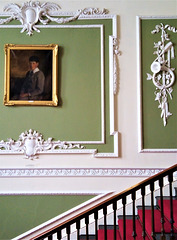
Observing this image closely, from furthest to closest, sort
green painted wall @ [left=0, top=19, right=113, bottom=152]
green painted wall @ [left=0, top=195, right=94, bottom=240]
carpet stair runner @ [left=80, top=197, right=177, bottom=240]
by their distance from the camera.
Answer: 1. green painted wall @ [left=0, top=19, right=113, bottom=152]
2. green painted wall @ [left=0, top=195, right=94, bottom=240]
3. carpet stair runner @ [left=80, top=197, right=177, bottom=240]

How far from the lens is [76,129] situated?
354 cm

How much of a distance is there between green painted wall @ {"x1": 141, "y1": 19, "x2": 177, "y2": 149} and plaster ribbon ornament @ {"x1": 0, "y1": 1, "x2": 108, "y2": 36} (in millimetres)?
762

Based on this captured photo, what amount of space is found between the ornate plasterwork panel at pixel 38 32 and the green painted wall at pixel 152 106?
0.42 m

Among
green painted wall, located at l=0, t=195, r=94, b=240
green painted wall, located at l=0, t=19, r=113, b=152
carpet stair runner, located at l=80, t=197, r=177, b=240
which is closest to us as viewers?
carpet stair runner, located at l=80, t=197, r=177, b=240

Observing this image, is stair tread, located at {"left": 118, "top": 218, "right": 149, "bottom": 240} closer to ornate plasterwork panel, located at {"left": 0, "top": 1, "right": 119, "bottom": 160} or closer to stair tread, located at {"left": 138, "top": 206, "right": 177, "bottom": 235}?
stair tread, located at {"left": 138, "top": 206, "right": 177, "bottom": 235}

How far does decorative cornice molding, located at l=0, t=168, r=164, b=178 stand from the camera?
3465 millimetres

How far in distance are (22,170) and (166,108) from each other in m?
2.23

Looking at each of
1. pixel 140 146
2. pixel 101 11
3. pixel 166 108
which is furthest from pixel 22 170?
pixel 101 11

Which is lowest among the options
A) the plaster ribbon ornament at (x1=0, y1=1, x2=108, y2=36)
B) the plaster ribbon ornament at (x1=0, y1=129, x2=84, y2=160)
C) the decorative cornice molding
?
the decorative cornice molding

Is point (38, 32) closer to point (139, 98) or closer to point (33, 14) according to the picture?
point (33, 14)

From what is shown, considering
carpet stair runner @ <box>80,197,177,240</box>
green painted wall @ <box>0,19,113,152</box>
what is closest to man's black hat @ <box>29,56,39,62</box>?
green painted wall @ <box>0,19,113,152</box>

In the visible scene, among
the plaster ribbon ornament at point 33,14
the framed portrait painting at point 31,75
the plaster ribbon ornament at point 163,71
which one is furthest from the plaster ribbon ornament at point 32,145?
the plaster ribbon ornament at point 33,14

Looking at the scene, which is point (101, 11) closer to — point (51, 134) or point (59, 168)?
point (51, 134)

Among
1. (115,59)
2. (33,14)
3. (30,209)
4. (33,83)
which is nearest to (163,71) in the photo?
(115,59)
